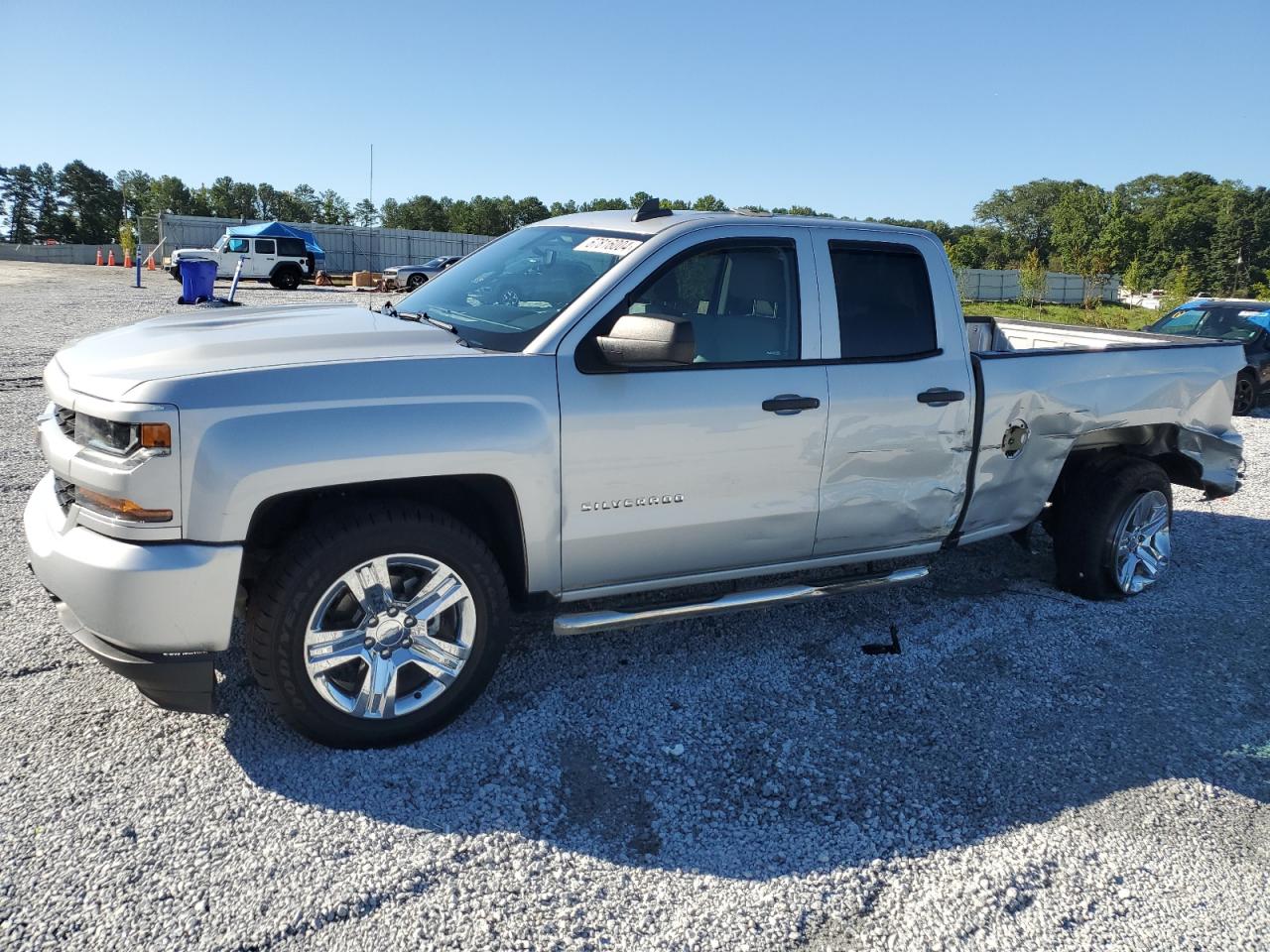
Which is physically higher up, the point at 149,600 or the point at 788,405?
the point at 788,405

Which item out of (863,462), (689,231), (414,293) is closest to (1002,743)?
(863,462)

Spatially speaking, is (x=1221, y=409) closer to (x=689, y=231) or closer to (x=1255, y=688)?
(x=1255, y=688)

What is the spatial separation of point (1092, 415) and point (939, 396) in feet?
3.82

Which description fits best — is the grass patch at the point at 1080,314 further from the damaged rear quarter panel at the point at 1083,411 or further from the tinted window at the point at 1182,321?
the damaged rear quarter panel at the point at 1083,411

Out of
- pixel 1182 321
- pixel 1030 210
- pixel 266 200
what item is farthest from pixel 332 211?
pixel 1030 210

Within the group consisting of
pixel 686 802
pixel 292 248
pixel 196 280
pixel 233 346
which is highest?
pixel 292 248

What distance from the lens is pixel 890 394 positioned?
4129mm

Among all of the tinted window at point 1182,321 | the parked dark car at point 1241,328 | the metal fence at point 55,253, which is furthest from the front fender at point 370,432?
the metal fence at point 55,253

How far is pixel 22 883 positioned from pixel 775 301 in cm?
330

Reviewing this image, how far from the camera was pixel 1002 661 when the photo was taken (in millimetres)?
4418

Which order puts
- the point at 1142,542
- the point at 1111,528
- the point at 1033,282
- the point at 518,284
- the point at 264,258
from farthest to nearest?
the point at 1033,282 < the point at 264,258 < the point at 1142,542 < the point at 1111,528 < the point at 518,284

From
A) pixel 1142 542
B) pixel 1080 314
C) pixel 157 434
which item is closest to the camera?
pixel 157 434

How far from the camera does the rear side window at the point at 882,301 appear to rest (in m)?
4.16

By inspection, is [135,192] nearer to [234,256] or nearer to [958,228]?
[234,256]
